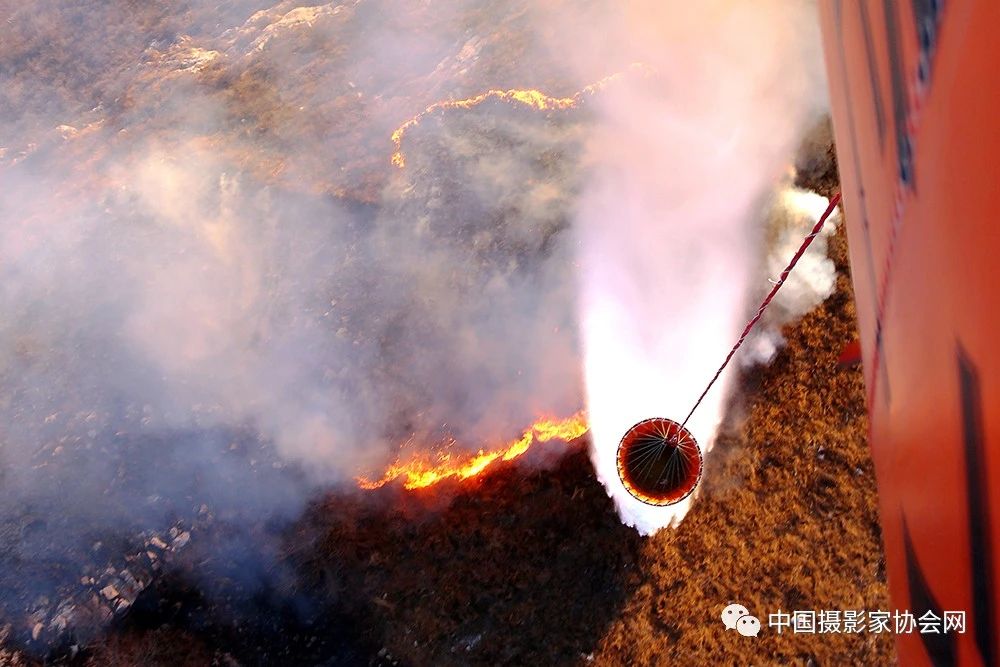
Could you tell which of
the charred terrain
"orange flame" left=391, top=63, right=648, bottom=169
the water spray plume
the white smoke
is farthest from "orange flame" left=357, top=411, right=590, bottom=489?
"orange flame" left=391, top=63, right=648, bottom=169

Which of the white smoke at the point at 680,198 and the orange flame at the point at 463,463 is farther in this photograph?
the white smoke at the point at 680,198

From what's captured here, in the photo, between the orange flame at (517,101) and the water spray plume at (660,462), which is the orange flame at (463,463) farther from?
the orange flame at (517,101)

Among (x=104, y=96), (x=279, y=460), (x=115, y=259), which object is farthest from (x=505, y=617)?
(x=104, y=96)

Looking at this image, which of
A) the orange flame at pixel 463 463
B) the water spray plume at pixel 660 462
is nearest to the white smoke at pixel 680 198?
the orange flame at pixel 463 463

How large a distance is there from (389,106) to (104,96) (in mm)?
3129

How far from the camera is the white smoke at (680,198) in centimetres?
538

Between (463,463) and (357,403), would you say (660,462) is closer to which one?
(463,463)

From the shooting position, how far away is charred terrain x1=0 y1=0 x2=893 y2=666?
15.9 ft

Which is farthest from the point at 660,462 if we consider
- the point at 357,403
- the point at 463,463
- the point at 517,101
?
the point at 517,101

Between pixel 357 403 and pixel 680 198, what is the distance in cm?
330

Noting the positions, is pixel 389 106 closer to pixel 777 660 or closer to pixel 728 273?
pixel 728 273

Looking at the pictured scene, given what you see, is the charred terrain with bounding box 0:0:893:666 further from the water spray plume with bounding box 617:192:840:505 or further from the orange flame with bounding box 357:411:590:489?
the water spray plume with bounding box 617:192:840:505

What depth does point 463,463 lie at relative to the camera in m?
5.24

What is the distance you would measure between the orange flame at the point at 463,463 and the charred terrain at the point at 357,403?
0.08m
